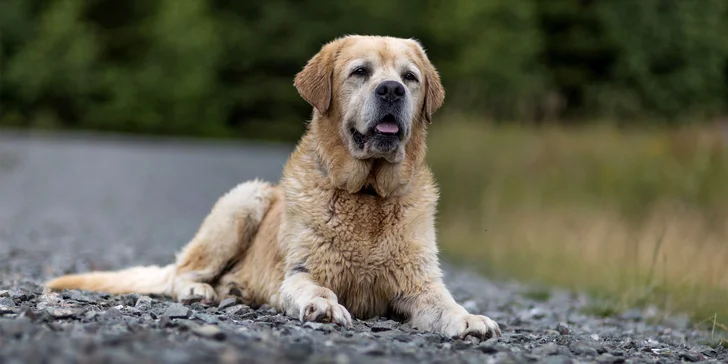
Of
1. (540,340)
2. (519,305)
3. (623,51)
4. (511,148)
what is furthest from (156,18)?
(540,340)

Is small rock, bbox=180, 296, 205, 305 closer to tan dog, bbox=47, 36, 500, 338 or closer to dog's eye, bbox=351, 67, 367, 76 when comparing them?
Answer: tan dog, bbox=47, 36, 500, 338

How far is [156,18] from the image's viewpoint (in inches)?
1293

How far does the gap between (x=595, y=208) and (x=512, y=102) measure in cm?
285

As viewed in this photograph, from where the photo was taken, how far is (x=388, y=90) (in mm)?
4672

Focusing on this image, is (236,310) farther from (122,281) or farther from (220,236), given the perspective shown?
(122,281)

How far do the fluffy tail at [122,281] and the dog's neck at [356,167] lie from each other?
1377mm

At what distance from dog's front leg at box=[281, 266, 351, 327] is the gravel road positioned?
0.09 m

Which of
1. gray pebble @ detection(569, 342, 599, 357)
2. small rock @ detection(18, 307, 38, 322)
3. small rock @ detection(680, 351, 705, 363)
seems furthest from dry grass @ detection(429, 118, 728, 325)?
small rock @ detection(18, 307, 38, 322)

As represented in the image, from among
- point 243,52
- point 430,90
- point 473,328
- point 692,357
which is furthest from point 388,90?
point 243,52

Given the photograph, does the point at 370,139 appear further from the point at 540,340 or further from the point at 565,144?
the point at 565,144

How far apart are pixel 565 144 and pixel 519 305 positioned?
5266 mm

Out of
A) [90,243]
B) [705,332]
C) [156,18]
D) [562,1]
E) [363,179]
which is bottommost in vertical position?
[90,243]

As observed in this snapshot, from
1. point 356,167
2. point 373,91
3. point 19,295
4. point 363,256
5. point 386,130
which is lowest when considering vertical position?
point 19,295

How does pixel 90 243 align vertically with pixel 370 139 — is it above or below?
below
